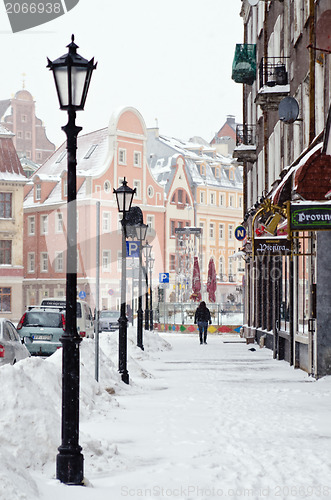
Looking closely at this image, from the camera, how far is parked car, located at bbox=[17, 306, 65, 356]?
24859mm

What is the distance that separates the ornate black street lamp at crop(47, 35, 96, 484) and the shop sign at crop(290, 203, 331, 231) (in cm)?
674

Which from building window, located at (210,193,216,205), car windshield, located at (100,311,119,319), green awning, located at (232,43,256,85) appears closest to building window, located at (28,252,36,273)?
building window, located at (210,193,216,205)

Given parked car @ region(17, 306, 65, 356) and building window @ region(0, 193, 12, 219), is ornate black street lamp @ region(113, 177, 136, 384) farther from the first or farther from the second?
building window @ region(0, 193, 12, 219)

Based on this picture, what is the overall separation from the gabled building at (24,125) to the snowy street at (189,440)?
99106mm

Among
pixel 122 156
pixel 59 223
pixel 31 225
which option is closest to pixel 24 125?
pixel 31 225

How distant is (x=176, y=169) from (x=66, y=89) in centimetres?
8144

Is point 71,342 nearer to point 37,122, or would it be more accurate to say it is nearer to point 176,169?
point 176,169

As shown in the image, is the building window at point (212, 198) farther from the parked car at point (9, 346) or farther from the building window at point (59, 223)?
the parked car at point (9, 346)

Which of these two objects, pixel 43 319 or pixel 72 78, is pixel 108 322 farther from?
pixel 72 78

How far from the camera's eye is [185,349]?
3406 centimetres

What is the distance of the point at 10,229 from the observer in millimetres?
74625

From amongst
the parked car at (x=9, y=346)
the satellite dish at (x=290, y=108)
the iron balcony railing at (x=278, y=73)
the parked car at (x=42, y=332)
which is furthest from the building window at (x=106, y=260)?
the parked car at (x=9, y=346)

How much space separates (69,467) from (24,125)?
112 m

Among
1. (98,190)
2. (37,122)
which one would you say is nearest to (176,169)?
(98,190)
